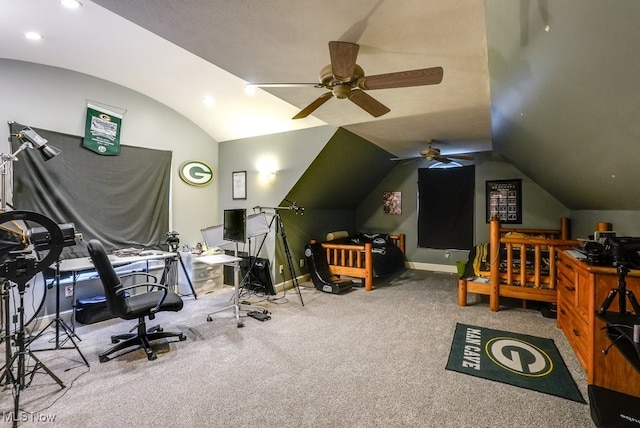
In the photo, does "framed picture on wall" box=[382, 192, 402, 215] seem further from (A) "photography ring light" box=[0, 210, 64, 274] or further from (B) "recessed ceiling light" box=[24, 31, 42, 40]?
(B) "recessed ceiling light" box=[24, 31, 42, 40]

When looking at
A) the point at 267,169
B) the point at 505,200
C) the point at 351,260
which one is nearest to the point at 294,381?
the point at 351,260

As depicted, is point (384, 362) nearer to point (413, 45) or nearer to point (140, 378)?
point (140, 378)

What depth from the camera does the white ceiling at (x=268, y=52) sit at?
1690mm

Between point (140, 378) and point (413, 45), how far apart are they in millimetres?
3248

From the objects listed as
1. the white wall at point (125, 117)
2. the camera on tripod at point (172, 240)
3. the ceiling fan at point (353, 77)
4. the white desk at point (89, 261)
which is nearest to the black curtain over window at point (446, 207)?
the white wall at point (125, 117)

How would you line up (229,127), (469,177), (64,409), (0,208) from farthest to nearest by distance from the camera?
(469,177), (229,127), (0,208), (64,409)

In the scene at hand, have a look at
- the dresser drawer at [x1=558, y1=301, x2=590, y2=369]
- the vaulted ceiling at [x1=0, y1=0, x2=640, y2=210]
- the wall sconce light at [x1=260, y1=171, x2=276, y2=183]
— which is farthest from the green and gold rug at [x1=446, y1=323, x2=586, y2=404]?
the wall sconce light at [x1=260, y1=171, x2=276, y2=183]

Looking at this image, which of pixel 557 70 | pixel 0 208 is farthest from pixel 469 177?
pixel 0 208

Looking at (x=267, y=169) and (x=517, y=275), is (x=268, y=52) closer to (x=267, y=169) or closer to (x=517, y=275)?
(x=267, y=169)

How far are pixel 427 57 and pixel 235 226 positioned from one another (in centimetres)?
286

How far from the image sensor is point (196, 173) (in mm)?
5051

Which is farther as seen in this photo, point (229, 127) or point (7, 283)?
point (229, 127)

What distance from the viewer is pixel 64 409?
1.98m

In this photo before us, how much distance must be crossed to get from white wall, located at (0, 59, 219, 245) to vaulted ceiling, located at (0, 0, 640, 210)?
0.18 metres
